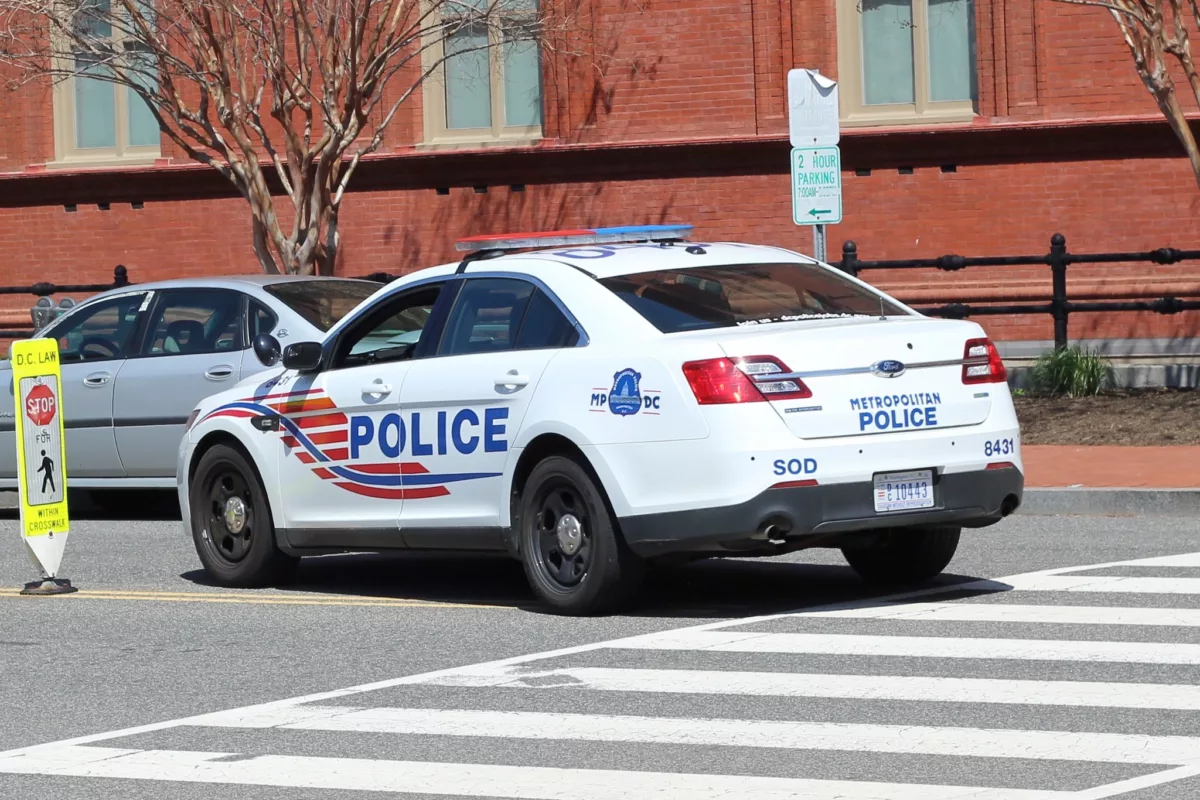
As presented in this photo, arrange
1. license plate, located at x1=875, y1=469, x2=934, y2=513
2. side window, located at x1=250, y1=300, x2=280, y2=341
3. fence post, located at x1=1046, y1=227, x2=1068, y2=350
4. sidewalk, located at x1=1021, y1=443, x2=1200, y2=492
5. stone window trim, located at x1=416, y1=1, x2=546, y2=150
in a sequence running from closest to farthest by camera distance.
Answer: license plate, located at x1=875, y1=469, x2=934, y2=513
sidewalk, located at x1=1021, y1=443, x2=1200, y2=492
side window, located at x1=250, y1=300, x2=280, y2=341
fence post, located at x1=1046, y1=227, x2=1068, y2=350
stone window trim, located at x1=416, y1=1, x2=546, y2=150

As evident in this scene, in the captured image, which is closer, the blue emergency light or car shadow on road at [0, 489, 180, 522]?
the blue emergency light

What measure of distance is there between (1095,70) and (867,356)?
1357 cm

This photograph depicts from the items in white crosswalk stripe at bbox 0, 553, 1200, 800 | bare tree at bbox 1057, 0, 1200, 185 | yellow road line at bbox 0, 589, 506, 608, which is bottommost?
white crosswalk stripe at bbox 0, 553, 1200, 800

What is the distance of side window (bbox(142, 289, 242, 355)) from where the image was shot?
13625 millimetres

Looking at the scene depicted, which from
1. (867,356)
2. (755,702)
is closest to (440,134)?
(867,356)

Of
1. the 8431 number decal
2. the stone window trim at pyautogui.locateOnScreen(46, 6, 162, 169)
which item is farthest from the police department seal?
A: the stone window trim at pyautogui.locateOnScreen(46, 6, 162, 169)

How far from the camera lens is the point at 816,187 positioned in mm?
14828

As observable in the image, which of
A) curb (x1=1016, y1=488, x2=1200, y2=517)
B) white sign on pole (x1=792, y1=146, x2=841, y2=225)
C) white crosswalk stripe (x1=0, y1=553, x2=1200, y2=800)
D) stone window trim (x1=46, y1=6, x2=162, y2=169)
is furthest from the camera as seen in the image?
stone window trim (x1=46, y1=6, x2=162, y2=169)

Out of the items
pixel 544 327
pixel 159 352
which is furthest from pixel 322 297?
pixel 544 327

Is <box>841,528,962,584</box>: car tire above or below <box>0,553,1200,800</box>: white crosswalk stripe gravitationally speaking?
above

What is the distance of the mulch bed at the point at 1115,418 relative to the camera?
51.8ft

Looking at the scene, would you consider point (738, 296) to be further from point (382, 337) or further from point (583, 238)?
point (382, 337)

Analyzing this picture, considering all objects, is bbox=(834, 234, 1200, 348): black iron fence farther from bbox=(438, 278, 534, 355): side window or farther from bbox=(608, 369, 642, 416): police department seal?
bbox=(608, 369, 642, 416): police department seal

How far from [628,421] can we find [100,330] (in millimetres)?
6677
